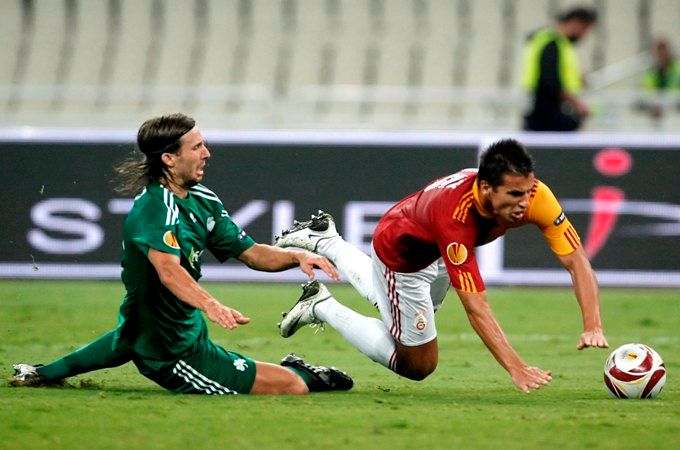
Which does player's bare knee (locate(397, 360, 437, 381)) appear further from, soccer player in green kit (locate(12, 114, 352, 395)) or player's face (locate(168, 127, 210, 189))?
player's face (locate(168, 127, 210, 189))

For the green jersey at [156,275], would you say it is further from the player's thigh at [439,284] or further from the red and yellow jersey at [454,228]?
the player's thigh at [439,284]

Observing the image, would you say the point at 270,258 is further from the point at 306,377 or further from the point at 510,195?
the point at 510,195

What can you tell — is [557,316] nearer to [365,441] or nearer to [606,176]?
[606,176]

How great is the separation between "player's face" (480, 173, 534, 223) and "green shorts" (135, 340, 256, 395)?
1743mm

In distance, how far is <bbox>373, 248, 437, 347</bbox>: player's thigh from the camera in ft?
24.8

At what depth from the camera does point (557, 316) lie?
1193 cm

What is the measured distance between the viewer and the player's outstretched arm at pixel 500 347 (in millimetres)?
6359

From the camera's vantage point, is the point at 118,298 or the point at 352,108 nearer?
the point at 118,298

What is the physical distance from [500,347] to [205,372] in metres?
1.76

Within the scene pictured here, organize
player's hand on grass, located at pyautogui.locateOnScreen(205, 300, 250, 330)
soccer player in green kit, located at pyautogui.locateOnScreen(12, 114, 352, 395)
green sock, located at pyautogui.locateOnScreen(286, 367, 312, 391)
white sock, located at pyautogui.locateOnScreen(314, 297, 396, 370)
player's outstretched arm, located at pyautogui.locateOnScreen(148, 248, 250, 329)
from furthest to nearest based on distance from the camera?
white sock, located at pyautogui.locateOnScreen(314, 297, 396, 370) → green sock, located at pyautogui.locateOnScreen(286, 367, 312, 391) → soccer player in green kit, located at pyautogui.locateOnScreen(12, 114, 352, 395) → player's outstretched arm, located at pyautogui.locateOnScreen(148, 248, 250, 329) → player's hand on grass, located at pyautogui.locateOnScreen(205, 300, 250, 330)

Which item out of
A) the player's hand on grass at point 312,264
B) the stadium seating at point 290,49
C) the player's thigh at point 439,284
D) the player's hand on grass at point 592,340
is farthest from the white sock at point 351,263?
the stadium seating at point 290,49

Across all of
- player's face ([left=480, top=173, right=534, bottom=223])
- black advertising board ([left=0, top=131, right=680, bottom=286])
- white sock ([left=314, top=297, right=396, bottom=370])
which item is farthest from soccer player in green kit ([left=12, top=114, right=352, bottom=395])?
black advertising board ([left=0, top=131, right=680, bottom=286])

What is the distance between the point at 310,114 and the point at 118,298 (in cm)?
657

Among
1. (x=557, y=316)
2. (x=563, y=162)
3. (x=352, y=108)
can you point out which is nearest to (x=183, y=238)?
(x=557, y=316)
